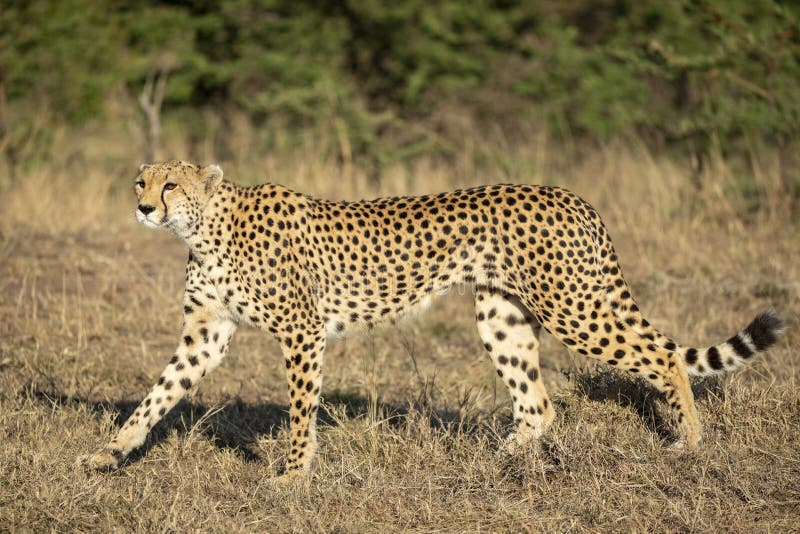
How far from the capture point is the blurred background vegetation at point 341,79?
12.3 meters

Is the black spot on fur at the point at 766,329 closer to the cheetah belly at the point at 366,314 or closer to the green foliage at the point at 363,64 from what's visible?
the cheetah belly at the point at 366,314

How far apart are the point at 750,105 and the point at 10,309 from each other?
7.21 metres

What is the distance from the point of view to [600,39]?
1525 cm

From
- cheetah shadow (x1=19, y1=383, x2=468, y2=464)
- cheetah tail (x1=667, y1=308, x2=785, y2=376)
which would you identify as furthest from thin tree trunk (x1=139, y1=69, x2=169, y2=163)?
cheetah tail (x1=667, y1=308, x2=785, y2=376)

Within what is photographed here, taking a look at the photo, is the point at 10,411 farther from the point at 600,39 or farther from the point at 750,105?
the point at 600,39

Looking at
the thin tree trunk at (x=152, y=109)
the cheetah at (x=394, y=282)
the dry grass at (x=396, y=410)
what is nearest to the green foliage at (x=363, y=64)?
the thin tree trunk at (x=152, y=109)

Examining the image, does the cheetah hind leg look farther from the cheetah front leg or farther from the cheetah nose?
the cheetah nose

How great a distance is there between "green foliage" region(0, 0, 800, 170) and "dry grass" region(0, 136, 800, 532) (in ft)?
11.9

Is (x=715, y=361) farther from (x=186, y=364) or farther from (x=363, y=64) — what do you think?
(x=363, y=64)

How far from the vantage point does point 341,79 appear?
527 inches

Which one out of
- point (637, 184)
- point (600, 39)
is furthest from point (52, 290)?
point (600, 39)

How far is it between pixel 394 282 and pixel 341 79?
9.06m

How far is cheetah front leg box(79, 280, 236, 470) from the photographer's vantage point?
452 cm

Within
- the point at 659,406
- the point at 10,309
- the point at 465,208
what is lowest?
the point at 10,309
